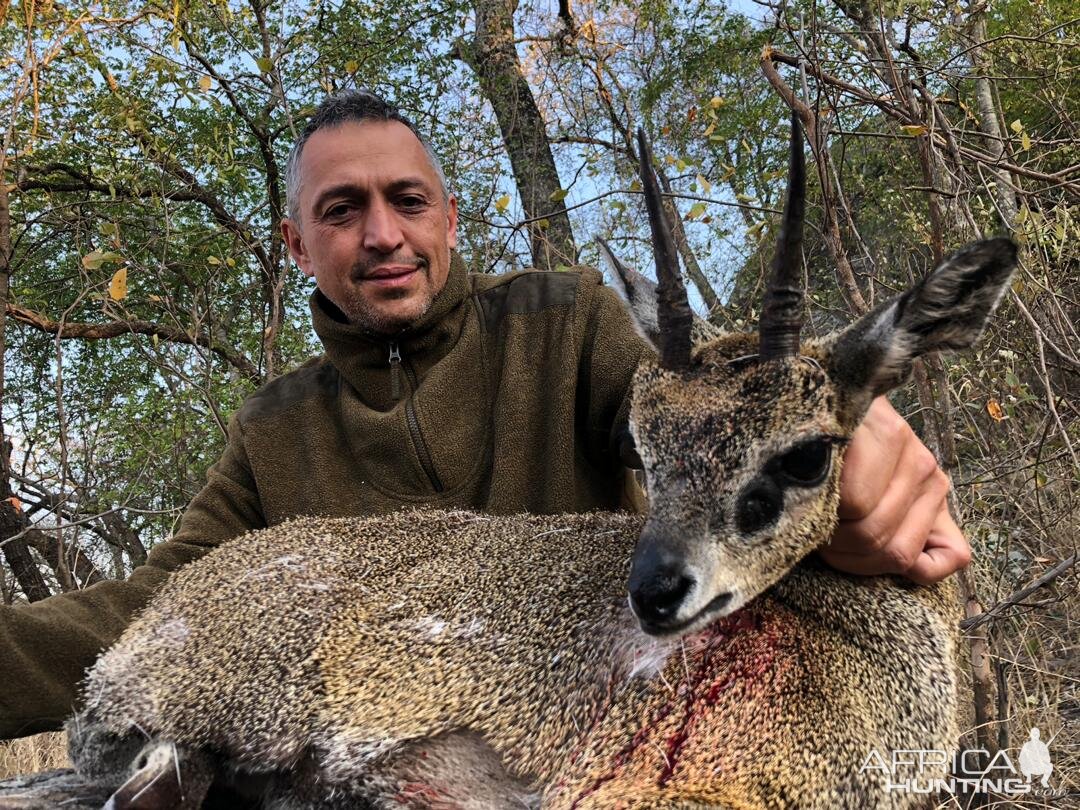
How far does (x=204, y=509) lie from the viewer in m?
4.16

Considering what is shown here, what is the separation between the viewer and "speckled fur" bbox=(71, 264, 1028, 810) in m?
2.16

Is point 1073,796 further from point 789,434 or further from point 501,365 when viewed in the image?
point 501,365

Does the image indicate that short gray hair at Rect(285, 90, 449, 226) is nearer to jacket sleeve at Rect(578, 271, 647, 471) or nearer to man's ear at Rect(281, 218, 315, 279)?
man's ear at Rect(281, 218, 315, 279)

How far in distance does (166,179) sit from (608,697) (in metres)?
8.97

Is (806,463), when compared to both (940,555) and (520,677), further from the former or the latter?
(520,677)

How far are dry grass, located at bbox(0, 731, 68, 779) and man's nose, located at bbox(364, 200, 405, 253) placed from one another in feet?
13.1

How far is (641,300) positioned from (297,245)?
2.43m

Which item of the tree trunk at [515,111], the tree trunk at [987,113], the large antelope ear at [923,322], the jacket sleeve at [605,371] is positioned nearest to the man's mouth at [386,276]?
the jacket sleeve at [605,371]

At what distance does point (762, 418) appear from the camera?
85.2 inches

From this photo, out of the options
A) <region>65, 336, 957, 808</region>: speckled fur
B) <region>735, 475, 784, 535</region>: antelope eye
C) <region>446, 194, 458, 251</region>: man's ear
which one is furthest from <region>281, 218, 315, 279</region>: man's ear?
<region>735, 475, 784, 535</region>: antelope eye

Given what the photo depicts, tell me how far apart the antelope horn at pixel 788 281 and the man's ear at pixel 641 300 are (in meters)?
0.51

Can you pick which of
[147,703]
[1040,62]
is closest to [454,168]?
[1040,62]

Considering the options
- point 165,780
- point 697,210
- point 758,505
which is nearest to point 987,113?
point 697,210

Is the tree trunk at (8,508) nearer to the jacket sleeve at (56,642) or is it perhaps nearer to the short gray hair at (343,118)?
the jacket sleeve at (56,642)
